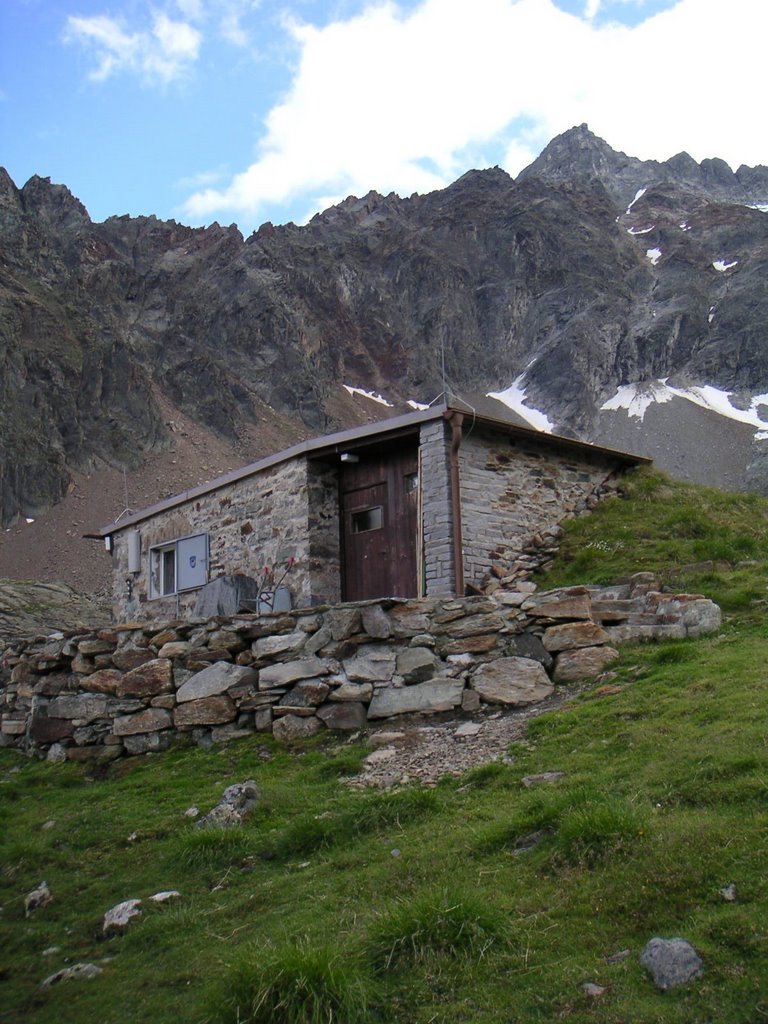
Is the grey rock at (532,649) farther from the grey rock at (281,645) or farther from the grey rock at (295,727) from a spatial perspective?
the grey rock at (281,645)

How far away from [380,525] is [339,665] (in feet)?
21.4

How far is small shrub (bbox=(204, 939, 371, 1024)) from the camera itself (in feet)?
14.8

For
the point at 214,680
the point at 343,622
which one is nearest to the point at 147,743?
the point at 214,680

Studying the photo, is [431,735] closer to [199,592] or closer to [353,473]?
[353,473]

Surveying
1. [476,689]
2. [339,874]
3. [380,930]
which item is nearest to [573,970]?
[380,930]

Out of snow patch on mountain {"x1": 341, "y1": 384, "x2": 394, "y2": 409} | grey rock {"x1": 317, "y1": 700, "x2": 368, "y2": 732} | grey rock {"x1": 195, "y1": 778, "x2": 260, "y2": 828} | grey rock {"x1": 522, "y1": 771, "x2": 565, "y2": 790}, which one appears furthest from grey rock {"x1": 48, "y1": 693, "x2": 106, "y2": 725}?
snow patch on mountain {"x1": 341, "y1": 384, "x2": 394, "y2": 409}

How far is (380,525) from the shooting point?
57.8 feet

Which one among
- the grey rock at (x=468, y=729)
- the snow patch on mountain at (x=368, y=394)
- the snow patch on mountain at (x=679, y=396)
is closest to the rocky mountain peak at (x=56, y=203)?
the snow patch on mountain at (x=368, y=394)

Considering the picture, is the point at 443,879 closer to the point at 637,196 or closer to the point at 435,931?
the point at 435,931

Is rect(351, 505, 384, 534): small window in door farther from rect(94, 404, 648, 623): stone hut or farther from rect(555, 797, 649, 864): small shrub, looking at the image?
rect(555, 797, 649, 864): small shrub

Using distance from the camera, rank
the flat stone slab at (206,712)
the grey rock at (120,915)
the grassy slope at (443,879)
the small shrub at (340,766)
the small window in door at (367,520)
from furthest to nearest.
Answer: the small window in door at (367,520)
the flat stone slab at (206,712)
the small shrub at (340,766)
the grey rock at (120,915)
the grassy slope at (443,879)

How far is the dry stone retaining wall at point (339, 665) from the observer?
432 inches

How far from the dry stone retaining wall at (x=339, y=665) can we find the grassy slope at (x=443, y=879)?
912mm

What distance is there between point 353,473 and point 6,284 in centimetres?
7227
